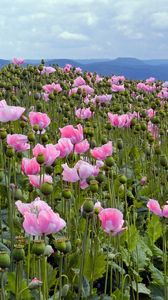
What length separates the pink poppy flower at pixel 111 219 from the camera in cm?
246

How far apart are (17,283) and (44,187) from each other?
45cm

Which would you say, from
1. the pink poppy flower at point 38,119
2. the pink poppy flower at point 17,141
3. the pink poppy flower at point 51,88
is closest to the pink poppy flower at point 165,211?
the pink poppy flower at point 17,141

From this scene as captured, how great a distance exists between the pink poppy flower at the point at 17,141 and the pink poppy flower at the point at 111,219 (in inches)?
33.4

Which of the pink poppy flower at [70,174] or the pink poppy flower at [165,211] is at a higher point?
the pink poppy flower at [70,174]

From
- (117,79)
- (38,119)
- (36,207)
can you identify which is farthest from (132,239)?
(117,79)

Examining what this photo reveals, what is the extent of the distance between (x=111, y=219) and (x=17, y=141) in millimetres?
899

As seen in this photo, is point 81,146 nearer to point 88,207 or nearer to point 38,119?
point 38,119

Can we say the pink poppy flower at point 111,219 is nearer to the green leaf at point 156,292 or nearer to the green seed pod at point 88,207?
the green seed pod at point 88,207

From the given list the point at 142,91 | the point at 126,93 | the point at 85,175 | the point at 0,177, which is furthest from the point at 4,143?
the point at 142,91

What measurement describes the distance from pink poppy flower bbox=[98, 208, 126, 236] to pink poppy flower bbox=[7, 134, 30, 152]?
85 centimetres

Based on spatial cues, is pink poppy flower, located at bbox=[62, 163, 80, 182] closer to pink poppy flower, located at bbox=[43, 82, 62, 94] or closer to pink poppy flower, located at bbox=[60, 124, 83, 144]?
pink poppy flower, located at bbox=[60, 124, 83, 144]

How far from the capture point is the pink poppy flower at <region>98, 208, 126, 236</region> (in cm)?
246

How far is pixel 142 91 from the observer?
7.73 m

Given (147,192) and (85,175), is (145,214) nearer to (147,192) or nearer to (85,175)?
(147,192)
